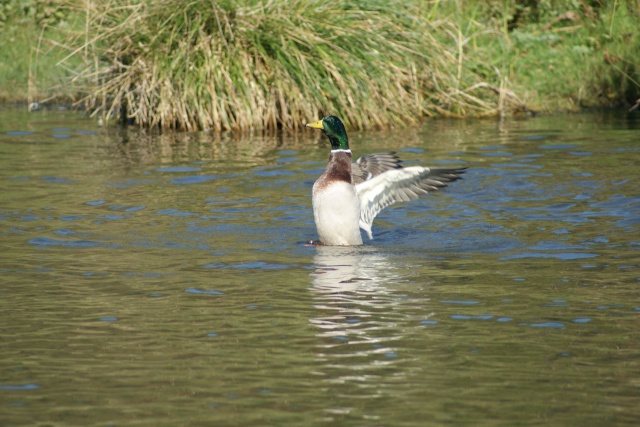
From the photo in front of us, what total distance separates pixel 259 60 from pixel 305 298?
7.87m

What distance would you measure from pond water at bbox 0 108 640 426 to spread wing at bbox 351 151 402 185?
0.42 meters

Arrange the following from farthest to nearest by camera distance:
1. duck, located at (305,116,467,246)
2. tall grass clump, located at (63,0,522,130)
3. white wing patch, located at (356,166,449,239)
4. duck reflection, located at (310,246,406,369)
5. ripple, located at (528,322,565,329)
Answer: tall grass clump, located at (63,0,522,130)
white wing patch, located at (356,166,449,239)
duck, located at (305,116,467,246)
ripple, located at (528,322,565,329)
duck reflection, located at (310,246,406,369)

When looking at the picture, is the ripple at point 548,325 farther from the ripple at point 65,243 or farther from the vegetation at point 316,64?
the vegetation at point 316,64

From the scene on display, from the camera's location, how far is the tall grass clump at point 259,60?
1323cm

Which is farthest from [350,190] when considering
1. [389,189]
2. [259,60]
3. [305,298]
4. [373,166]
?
[259,60]

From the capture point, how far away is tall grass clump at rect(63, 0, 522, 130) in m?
13.2

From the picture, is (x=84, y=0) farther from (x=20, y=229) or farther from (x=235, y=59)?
(x=20, y=229)

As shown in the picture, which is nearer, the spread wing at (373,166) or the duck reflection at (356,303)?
the duck reflection at (356,303)

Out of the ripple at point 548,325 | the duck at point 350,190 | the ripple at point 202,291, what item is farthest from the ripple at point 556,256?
the ripple at point 202,291

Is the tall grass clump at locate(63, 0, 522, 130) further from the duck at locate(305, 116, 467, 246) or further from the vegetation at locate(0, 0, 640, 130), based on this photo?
the duck at locate(305, 116, 467, 246)

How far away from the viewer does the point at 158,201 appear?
9289mm

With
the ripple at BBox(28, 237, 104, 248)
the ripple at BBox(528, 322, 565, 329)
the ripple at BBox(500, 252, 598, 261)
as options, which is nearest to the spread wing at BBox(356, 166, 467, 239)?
the ripple at BBox(500, 252, 598, 261)

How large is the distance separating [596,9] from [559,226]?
937 cm

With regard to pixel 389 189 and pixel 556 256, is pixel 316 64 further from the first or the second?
pixel 556 256
